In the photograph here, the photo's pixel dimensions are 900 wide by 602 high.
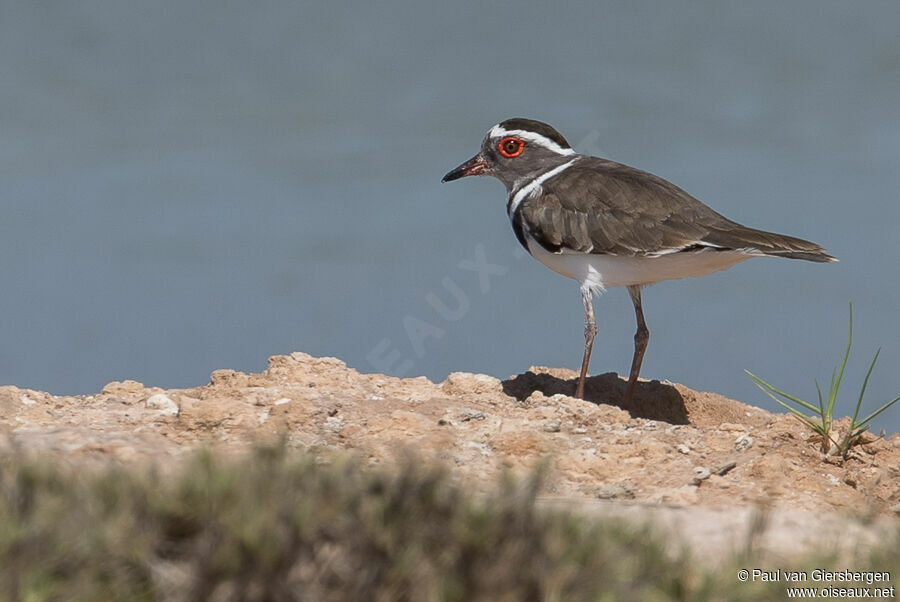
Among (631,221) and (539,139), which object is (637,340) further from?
(539,139)

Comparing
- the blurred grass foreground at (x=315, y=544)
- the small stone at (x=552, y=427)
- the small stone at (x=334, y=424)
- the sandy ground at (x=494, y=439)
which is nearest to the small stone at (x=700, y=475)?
the sandy ground at (x=494, y=439)

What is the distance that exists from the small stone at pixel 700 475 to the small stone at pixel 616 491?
412 mm

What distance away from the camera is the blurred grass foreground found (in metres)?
3.25

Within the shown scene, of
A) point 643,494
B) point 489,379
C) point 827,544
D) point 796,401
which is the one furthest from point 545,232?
point 827,544

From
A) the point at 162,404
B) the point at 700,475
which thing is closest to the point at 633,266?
the point at 700,475

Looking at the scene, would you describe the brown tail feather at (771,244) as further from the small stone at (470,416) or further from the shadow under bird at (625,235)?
the small stone at (470,416)

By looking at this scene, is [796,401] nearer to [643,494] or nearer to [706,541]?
[643,494]

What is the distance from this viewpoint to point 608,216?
9227mm

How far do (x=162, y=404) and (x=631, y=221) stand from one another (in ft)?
13.8

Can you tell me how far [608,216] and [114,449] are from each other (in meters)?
5.11

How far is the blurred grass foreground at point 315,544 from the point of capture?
3.25 meters

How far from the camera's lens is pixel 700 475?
21.6 ft

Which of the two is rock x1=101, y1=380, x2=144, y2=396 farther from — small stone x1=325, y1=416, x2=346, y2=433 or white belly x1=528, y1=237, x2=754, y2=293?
white belly x1=528, y1=237, x2=754, y2=293

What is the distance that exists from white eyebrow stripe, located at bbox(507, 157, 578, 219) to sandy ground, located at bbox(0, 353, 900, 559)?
2.22m
